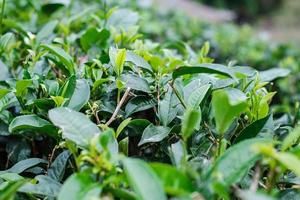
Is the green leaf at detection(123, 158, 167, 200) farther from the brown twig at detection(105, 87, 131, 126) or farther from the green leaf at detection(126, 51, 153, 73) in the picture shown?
the green leaf at detection(126, 51, 153, 73)

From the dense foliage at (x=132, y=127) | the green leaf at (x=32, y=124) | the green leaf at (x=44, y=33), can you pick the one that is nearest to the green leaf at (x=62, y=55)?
the dense foliage at (x=132, y=127)

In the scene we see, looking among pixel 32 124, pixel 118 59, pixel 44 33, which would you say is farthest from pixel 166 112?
pixel 44 33

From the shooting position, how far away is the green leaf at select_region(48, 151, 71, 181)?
0.94 m

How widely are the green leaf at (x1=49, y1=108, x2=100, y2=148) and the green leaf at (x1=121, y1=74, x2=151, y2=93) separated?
0.19m

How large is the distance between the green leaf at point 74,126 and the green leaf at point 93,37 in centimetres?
58

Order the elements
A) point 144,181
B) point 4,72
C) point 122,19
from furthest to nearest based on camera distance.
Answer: point 122,19 < point 4,72 < point 144,181

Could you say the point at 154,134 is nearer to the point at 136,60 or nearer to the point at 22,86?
the point at 136,60

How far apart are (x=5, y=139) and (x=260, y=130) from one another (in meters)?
0.72

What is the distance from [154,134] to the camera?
972mm

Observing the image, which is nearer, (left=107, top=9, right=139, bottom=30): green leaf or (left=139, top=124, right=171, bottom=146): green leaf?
(left=139, top=124, right=171, bottom=146): green leaf

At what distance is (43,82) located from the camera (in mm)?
1125

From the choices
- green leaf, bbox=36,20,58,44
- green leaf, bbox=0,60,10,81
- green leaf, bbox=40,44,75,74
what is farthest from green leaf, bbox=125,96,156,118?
green leaf, bbox=36,20,58,44

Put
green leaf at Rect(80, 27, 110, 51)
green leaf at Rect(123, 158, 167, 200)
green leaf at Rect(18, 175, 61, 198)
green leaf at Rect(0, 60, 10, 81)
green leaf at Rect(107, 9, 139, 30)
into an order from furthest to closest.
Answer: green leaf at Rect(107, 9, 139, 30), green leaf at Rect(80, 27, 110, 51), green leaf at Rect(0, 60, 10, 81), green leaf at Rect(18, 175, 61, 198), green leaf at Rect(123, 158, 167, 200)

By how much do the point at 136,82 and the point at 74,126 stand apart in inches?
9.7
